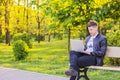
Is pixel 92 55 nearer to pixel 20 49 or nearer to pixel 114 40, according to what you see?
pixel 114 40

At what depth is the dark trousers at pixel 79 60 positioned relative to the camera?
25.5ft

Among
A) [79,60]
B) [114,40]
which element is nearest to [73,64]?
[79,60]

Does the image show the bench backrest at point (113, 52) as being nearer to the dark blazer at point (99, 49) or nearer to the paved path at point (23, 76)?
the dark blazer at point (99, 49)

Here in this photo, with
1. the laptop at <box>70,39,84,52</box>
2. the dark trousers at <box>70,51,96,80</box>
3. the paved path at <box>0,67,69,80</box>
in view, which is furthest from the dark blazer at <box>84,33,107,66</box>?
the paved path at <box>0,67,69,80</box>

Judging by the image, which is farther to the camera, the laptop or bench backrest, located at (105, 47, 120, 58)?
the laptop

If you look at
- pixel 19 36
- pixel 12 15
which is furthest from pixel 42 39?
pixel 19 36

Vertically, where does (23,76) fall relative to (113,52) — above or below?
below

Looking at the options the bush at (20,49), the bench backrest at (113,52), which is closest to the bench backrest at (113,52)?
the bench backrest at (113,52)

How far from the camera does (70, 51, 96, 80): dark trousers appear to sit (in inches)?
306

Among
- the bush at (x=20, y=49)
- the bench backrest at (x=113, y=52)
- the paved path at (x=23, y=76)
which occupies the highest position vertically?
the bench backrest at (x=113, y=52)

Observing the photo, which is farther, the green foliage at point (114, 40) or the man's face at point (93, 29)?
the green foliage at point (114, 40)

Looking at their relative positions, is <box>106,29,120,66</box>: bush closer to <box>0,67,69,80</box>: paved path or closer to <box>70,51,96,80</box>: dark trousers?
<box>0,67,69,80</box>: paved path

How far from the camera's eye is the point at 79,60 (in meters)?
7.83

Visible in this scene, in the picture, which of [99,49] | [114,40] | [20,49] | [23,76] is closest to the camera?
[99,49]
